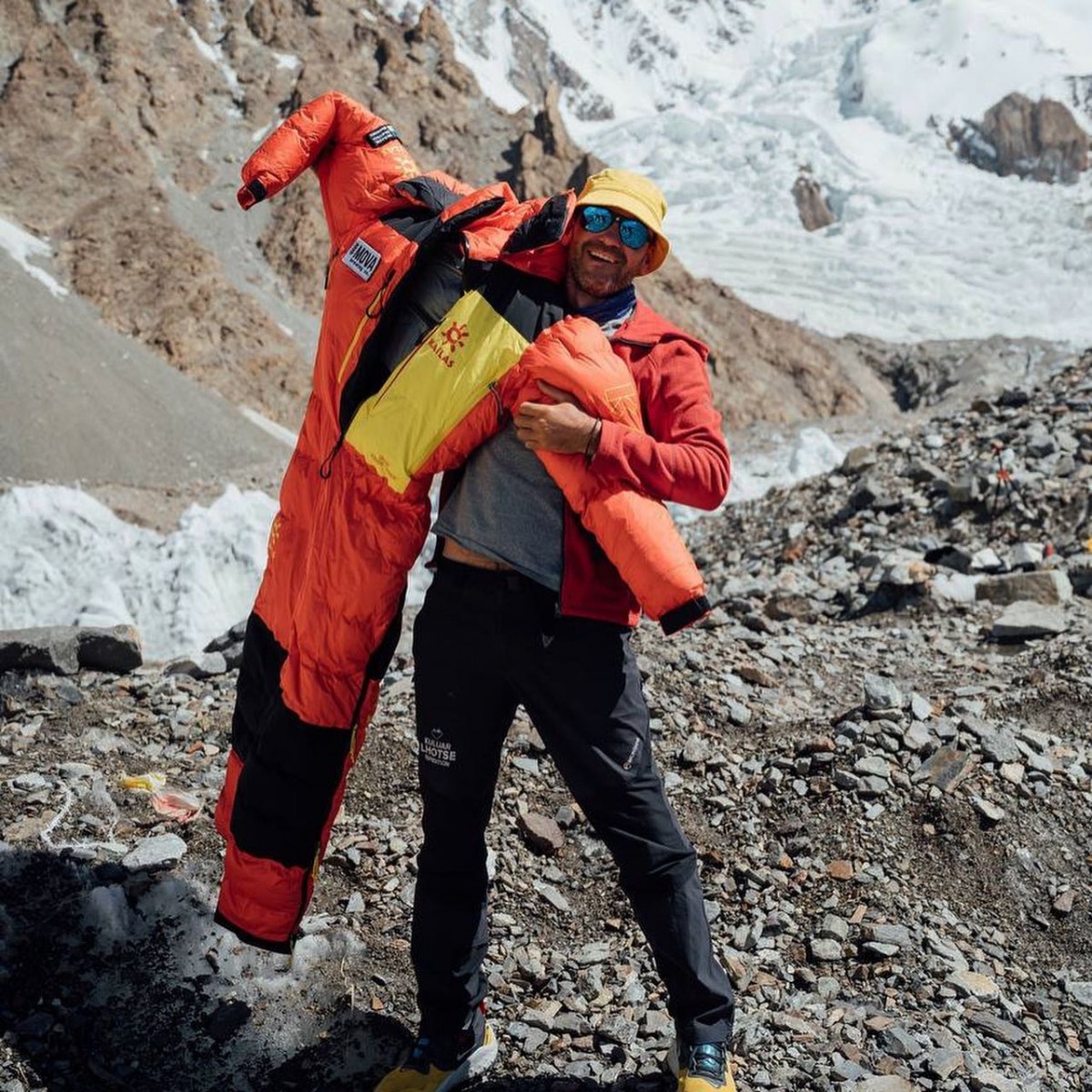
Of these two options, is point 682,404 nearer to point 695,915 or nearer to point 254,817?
point 695,915

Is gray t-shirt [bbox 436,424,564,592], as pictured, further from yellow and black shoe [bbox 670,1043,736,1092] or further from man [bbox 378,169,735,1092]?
yellow and black shoe [bbox 670,1043,736,1092]

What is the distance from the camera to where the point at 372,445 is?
268 cm

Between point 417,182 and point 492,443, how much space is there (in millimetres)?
785

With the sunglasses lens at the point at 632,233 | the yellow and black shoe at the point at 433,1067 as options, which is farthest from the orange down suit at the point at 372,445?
the yellow and black shoe at the point at 433,1067

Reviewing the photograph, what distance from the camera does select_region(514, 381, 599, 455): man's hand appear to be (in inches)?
95.3

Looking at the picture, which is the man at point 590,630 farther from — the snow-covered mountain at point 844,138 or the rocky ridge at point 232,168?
the snow-covered mountain at point 844,138

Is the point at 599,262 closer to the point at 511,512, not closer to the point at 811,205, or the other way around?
the point at 511,512

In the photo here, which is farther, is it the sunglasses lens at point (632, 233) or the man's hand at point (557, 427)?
the sunglasses lens at point (632, 233)

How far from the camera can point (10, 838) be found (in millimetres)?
3627

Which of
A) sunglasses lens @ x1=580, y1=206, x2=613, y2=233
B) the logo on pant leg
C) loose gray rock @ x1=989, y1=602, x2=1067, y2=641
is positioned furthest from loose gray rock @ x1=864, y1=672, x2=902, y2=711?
sunglasses lens @ x1=580, y1=206, x2=613, y2=233

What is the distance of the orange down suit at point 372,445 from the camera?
2.50m

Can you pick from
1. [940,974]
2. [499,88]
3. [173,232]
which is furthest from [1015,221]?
[940,974]

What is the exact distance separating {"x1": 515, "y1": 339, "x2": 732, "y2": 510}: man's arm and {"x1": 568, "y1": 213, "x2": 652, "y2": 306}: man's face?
0.93 feet

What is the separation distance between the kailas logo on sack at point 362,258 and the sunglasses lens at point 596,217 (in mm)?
555
